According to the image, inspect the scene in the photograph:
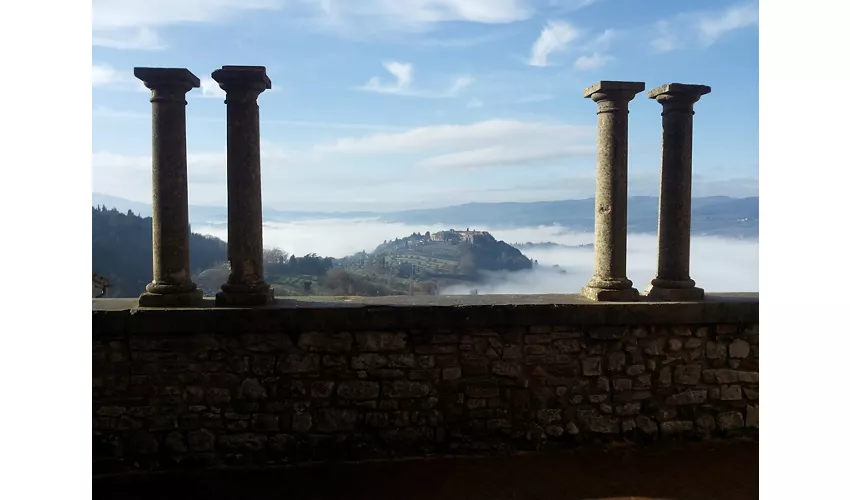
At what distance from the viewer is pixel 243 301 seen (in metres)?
4.75

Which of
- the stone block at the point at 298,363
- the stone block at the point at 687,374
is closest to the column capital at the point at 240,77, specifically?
the stone block at the point at 298,363

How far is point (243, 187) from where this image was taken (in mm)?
4844

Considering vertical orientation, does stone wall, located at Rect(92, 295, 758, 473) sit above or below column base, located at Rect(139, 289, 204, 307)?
below

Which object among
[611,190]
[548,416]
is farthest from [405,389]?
[611,190]

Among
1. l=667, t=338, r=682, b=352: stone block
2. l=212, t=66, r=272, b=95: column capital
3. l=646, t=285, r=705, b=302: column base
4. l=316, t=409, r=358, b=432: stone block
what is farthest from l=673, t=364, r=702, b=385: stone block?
l=212, t=66, r=272, b=95: column capital

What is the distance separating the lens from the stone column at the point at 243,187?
15.6 ft

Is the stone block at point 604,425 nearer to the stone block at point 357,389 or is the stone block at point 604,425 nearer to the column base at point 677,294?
the column base at point 677,294

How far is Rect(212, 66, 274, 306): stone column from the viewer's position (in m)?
4.75

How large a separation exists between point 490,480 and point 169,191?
12.4 ft

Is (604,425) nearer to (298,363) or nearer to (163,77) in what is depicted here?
(298,363)

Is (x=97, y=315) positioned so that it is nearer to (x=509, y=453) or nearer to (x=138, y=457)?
(x=138, y=457)

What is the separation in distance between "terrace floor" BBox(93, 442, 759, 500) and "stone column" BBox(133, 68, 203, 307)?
1549mm

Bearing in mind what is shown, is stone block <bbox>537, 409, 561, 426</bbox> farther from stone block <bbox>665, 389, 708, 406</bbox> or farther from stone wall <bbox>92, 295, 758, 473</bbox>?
stone block <bbox>665, 389, 708, 406</bbox>

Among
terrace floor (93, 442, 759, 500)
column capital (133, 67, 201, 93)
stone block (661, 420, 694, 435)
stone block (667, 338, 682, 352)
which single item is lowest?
terrace floor (93, 442, 759, 500)
